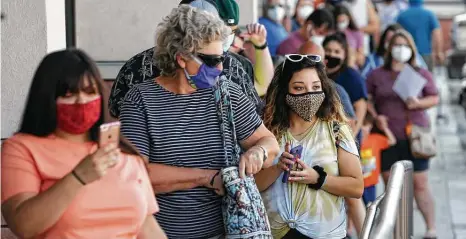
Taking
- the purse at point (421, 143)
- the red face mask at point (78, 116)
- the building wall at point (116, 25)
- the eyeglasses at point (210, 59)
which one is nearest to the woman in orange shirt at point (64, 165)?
the red face mask at point (78, 116)

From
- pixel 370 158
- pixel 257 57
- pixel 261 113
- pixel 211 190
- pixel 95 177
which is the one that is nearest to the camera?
pixel 95 177

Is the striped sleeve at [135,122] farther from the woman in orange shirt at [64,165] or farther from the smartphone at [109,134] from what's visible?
the smartphone at [109,134]

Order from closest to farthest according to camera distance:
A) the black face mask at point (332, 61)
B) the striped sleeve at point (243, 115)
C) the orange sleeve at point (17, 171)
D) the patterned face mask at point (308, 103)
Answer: the orange sleeve at point (17, 171) → the striped sleeve at point (243, 115) → the patterned face mask at point (308, 103) → the black face mask at point (332, 61)

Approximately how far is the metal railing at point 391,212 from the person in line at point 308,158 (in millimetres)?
190

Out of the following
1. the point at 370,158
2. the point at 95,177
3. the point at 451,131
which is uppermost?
the point at 95,177

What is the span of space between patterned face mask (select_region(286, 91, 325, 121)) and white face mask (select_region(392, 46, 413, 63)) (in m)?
4.56

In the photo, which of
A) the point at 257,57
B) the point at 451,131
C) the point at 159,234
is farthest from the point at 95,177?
the point at 451,131

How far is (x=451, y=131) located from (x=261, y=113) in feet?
43.3

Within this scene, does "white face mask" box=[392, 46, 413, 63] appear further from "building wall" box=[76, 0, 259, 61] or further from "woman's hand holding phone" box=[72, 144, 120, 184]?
"woman's hand holding phone" box=[72, 144, 120, 184]

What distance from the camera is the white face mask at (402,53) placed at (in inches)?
416

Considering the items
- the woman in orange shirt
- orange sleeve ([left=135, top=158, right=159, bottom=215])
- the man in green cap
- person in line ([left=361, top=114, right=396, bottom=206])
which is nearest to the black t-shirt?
the man in green cap

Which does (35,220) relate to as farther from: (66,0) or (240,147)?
(66,0)

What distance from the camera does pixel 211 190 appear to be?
515 cm

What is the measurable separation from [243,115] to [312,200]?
0.95 meters
